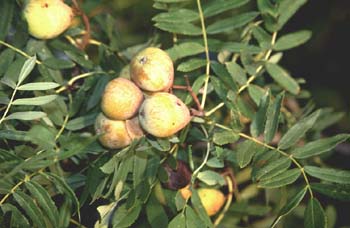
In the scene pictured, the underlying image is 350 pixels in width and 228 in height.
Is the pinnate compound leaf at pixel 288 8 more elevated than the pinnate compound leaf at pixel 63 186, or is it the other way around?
the pinnate compound leaf at pixel 288 8

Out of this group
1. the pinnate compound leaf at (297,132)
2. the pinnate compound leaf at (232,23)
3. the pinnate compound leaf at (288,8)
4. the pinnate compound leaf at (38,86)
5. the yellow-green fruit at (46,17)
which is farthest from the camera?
the pinnate compound leaf at (288,8)

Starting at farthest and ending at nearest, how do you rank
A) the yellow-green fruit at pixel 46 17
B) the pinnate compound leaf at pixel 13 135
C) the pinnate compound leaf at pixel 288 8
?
the pinnate compound leaf at pixel 288 8 < the yellow-green fruit at pixel 46 17 < the pinnate compound leaf at pixel 13 135

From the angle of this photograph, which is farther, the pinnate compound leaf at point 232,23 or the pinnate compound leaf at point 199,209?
the pinnate compound leaf at point 232,23

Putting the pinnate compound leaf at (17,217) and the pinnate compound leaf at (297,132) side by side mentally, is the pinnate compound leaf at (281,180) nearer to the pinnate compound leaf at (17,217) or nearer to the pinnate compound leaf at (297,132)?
the pinnate compound leaf at (297,132)

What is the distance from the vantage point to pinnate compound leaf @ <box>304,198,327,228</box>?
190cm

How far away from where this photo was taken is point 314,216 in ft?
6.29

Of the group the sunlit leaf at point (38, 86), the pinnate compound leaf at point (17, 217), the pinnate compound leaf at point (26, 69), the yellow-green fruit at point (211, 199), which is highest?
the pinnate compound leaf at point (26, 69)

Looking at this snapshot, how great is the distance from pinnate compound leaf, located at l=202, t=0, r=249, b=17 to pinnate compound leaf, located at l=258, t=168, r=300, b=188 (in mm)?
632

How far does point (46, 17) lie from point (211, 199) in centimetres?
83

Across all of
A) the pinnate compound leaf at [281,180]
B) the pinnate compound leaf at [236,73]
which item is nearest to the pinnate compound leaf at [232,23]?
the pinnate compound leaf at [236,73]

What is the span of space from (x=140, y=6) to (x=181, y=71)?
3.41ft

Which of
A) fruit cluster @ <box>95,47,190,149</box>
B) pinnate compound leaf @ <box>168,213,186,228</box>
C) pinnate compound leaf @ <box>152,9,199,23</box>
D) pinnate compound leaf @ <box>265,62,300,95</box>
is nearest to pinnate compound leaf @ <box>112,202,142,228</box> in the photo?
pinnate compound leaf @ <box>168,213,186,228</box>

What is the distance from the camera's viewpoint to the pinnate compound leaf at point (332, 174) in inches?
76.7

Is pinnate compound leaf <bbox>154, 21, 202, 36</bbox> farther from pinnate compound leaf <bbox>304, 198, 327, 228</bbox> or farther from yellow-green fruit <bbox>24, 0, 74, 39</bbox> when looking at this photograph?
pinnate compound leaf <bbox>304, 198, 327, 228</bbox>
